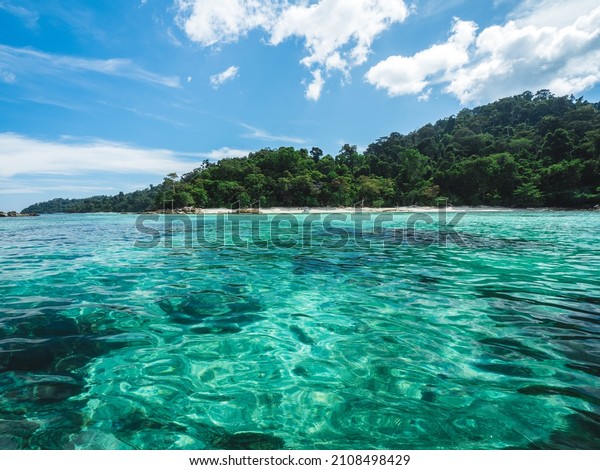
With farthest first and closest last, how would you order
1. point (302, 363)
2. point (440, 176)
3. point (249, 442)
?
point (440, 176) < point (302, 363) < point (249, 442)

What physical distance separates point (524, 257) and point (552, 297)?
548cm

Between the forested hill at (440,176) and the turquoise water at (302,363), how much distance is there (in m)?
75.5

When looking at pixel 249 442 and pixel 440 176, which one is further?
pixel 440 176

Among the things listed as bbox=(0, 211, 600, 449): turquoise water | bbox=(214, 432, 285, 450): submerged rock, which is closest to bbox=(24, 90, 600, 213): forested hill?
bbox=(0, 211, 600, 449): turquoise water

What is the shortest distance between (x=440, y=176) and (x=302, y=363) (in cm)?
9179

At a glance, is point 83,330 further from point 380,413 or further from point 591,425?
point 591,425

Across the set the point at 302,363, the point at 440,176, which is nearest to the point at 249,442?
the point at 302,363

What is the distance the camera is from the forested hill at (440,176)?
66.1 metres

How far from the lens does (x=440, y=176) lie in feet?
278

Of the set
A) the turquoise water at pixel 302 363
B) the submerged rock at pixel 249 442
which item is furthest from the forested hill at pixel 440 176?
the submerged rock at pixel 249 442

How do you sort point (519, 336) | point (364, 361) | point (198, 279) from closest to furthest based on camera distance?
point (364, 361) → point (519, 336) → point (198, 279)

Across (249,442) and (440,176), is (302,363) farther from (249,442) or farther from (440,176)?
(440,176)

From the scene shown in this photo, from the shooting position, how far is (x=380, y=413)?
2.93 m
